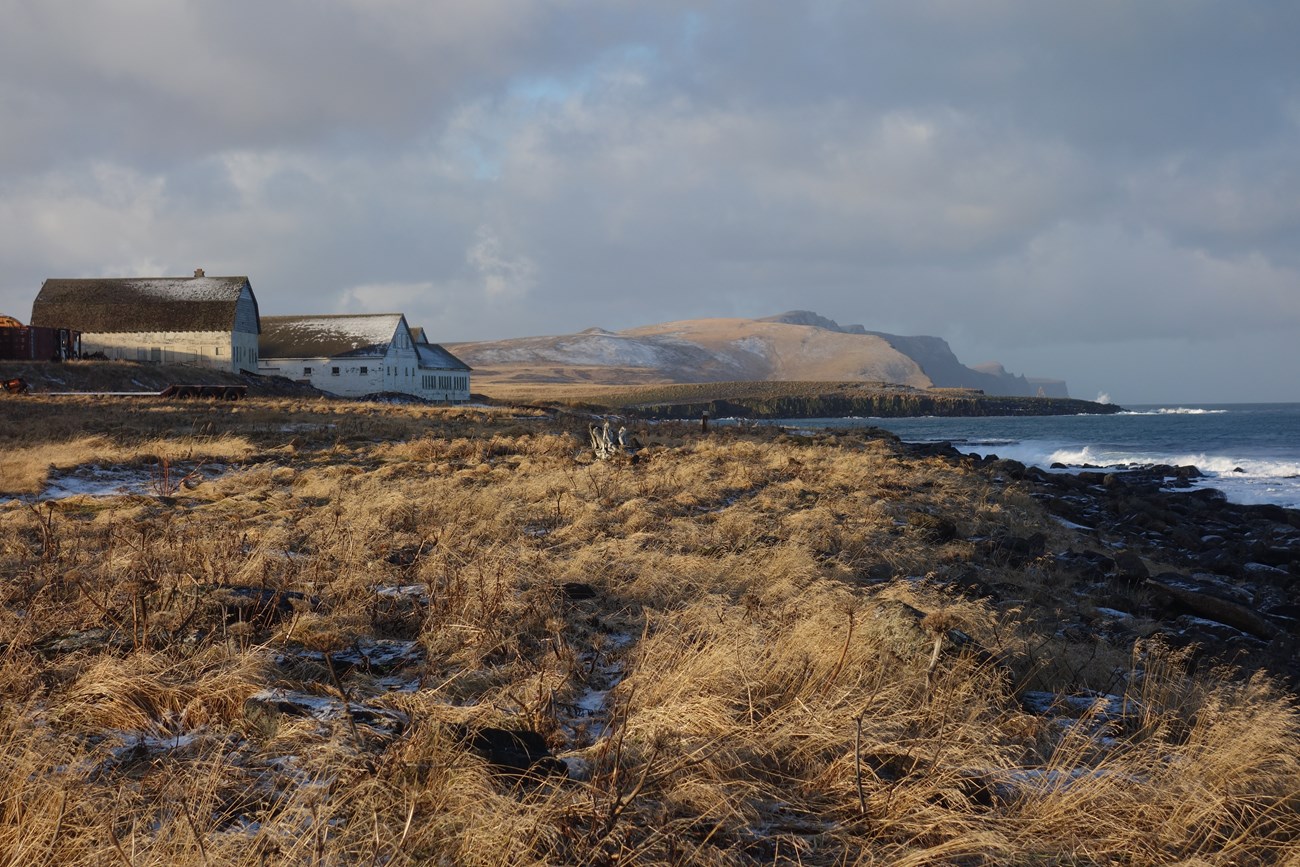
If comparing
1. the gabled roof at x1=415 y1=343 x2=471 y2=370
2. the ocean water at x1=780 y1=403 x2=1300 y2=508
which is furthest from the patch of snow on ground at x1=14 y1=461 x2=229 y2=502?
the gabled roof at x1=415 y1=343 x2=471 y2=370

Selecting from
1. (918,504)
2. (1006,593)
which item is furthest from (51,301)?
(1006,593)

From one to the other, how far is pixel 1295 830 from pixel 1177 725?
1.36 metres

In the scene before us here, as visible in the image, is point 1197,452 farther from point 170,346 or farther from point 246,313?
point 170,346

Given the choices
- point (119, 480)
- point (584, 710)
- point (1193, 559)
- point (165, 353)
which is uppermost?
point (165, 353)

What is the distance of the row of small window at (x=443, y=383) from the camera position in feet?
221

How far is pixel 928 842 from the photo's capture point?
406 centimetres

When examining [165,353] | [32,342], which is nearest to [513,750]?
[32,342]

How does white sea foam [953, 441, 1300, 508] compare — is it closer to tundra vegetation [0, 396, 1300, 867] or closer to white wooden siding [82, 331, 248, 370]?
tundra vegetation [0, 396, 1300, 867]

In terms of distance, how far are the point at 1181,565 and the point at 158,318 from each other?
58.3m

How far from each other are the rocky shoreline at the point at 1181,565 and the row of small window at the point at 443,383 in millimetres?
47798

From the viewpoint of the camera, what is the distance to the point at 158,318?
56500 mm

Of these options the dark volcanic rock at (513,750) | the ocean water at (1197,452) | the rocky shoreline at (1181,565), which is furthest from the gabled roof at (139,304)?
the dark volcanic rock at (513,750)

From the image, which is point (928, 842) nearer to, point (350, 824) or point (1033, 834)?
point (1033, 834)

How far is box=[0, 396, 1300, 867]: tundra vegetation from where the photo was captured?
3.88 meters
